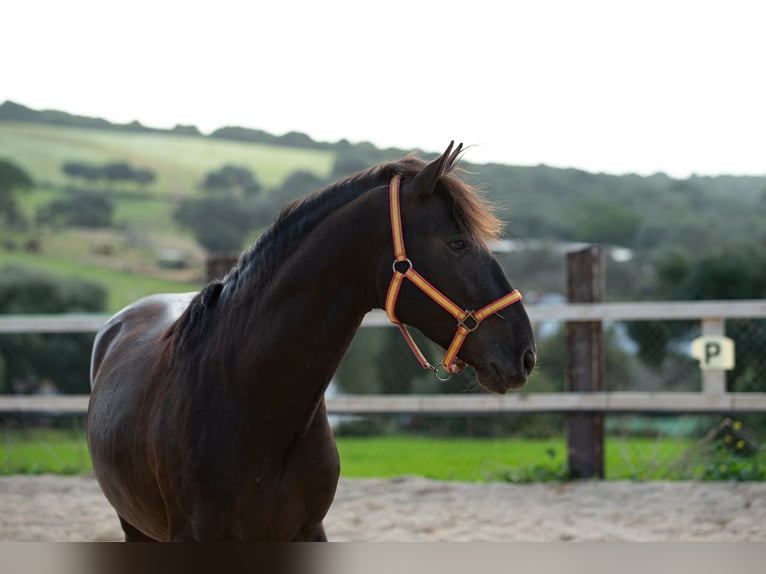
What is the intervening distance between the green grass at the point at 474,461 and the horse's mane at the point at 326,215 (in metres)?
4.15

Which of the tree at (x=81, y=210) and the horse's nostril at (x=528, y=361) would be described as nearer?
the horse's nostril at (x=528, y=361)

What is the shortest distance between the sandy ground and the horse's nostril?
263cm

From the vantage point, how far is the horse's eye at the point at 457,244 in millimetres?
2230

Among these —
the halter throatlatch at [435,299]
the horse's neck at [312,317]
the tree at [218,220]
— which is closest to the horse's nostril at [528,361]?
the halter throatlatch at [435,299]

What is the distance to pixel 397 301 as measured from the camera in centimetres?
225

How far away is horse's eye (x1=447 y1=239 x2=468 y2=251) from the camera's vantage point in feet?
7.32

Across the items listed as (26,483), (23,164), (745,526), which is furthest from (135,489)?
(23,164)

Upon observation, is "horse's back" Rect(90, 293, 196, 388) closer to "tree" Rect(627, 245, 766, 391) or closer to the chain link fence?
the chain link fence

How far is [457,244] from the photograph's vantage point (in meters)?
2.23

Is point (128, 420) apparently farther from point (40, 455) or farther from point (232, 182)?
point (232, 182)

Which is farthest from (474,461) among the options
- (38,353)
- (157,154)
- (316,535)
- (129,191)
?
(157,154)

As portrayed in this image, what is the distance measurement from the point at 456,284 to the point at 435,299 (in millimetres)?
72

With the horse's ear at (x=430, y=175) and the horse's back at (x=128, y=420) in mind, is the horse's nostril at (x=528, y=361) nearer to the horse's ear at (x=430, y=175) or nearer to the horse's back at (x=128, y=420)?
the horse's ear at (x=430, y=175)

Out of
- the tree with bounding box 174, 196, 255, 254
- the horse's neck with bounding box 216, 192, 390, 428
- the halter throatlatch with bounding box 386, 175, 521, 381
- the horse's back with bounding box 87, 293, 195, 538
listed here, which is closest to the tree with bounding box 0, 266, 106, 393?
the horse's back with bounding box 87, 293, 195, 538
